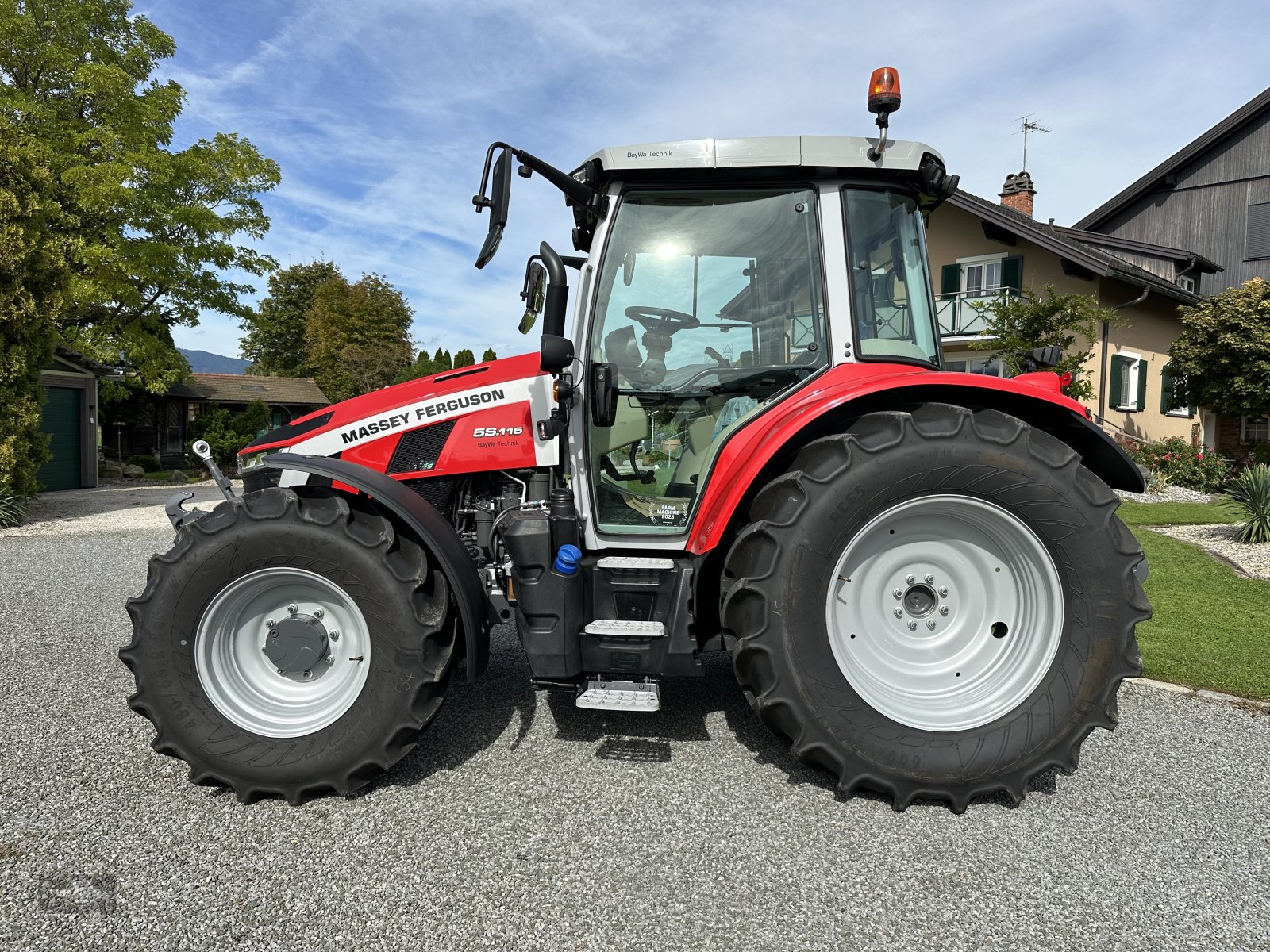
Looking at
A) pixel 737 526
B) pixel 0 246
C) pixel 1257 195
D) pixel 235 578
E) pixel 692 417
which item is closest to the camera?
pixel 235 578

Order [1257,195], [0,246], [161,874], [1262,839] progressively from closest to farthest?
1. [161,874]
2. [1262,839]
3. [0,246]
4. [1257,195]

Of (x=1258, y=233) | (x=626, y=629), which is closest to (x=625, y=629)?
(x=626, y=629)

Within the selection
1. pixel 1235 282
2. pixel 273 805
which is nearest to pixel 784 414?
pixel 273 805

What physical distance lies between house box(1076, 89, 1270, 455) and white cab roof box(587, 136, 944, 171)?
19.5 metres

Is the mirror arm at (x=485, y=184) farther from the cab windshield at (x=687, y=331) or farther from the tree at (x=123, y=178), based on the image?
the tree at (x=123, y=178)

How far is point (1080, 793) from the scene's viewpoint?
2.54 m

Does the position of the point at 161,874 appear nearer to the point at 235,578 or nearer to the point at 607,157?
the point at 235,578

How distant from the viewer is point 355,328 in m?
35.3

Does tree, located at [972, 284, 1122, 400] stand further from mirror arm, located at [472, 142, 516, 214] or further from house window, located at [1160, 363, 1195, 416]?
mirror arm, located at [472, 142, 516, 214]

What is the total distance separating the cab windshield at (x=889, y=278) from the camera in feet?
9.11

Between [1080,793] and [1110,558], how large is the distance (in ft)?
2.73

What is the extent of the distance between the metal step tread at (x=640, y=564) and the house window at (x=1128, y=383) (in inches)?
657

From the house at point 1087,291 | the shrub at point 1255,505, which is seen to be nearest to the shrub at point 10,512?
the shrub at point 1255,505

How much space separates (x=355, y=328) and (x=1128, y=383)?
31.0m
